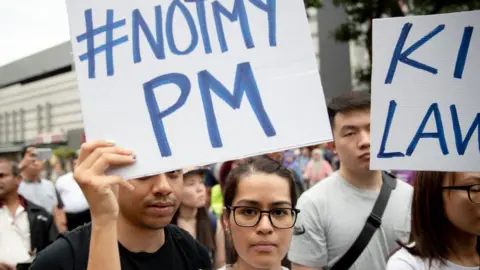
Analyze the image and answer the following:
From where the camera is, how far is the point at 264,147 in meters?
1.63

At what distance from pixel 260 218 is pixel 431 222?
62 cm

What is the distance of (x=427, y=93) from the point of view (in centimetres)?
175

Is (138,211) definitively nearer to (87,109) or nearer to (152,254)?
(152,254)

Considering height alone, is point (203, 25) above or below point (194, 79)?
above

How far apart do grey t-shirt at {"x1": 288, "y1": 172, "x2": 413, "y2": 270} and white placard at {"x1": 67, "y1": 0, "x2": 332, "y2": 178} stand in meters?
1.22

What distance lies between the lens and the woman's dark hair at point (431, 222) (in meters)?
1.97

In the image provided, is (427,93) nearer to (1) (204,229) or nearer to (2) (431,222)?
(2) (431,222)

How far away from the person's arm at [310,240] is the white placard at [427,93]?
1051 mm

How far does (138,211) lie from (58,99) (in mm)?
53026

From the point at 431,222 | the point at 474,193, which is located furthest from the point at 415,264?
the point at 474,193

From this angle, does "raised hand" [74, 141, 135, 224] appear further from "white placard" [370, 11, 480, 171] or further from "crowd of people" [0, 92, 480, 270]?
"white placard" [370, 11, 480, 171]

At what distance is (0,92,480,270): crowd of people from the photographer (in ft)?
5.03

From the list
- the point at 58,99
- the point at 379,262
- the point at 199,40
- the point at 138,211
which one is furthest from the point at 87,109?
the point at 58,99

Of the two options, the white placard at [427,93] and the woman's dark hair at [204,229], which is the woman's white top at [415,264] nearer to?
the white placard at [427,93]
